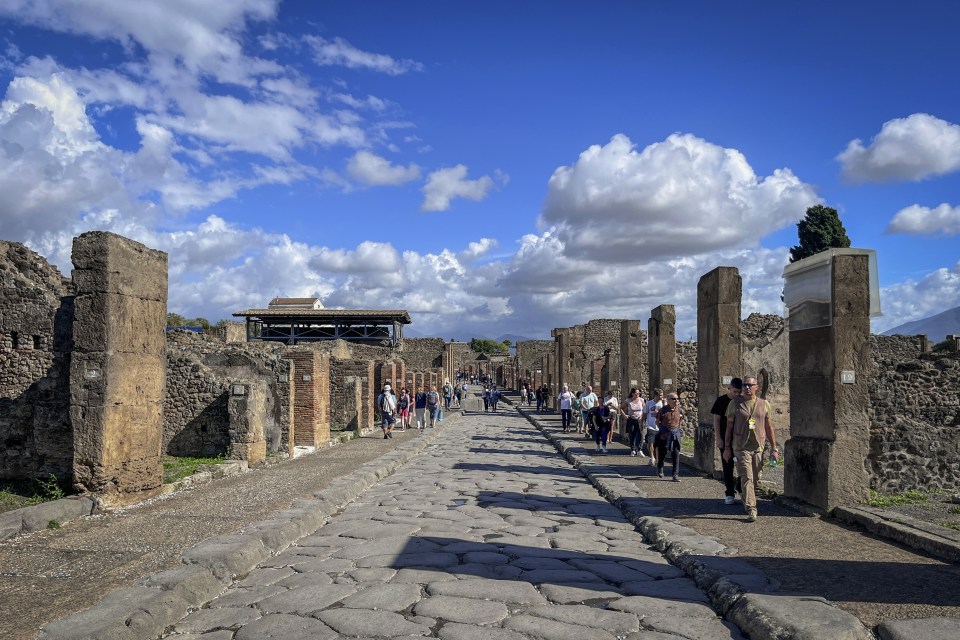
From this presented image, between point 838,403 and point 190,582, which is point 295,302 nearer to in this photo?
point 838,403

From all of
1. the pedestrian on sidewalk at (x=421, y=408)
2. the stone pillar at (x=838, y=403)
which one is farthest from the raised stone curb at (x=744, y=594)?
the pedestrian on sidewalk at (x=421, y=408)

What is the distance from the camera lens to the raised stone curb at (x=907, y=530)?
5691mm

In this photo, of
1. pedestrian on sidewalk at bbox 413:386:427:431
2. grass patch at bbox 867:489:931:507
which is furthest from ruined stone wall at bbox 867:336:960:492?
pedestrian on sidewalk at bbox 413:386:427:431

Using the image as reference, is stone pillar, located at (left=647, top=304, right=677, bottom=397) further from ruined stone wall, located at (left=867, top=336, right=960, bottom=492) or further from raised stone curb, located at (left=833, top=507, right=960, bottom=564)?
raised stone curb, located at (left=833, top=507, right=960, bottom=564)

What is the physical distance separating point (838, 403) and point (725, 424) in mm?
1382

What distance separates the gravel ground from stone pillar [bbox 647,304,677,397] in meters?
7.88

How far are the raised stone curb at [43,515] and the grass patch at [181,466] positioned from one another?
5.50 feet

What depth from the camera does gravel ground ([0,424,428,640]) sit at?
15.4ft

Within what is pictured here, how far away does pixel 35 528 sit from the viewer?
6.85 meters

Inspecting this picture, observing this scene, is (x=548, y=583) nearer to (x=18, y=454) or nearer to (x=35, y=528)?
(x=35, y=528)

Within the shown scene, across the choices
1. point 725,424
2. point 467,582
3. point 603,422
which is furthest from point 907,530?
point 603,422

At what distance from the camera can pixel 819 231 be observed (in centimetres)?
4216

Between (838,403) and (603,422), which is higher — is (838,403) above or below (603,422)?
above

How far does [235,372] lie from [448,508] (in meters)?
7.79
